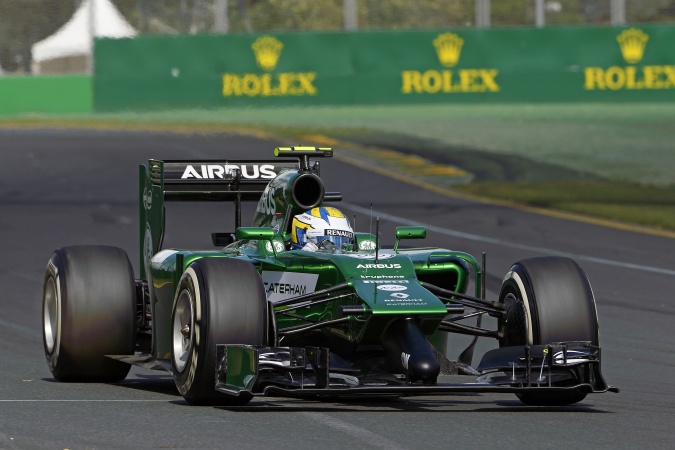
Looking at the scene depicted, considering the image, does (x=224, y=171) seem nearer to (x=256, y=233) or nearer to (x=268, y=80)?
(x=256, y=233)

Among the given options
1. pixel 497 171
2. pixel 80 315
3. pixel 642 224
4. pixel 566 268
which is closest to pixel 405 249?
pixel 566 268

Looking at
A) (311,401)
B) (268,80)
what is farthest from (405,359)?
(268,80)

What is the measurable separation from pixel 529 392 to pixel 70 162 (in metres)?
22.0

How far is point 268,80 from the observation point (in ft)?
135

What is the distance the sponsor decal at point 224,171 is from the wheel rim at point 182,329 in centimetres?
266

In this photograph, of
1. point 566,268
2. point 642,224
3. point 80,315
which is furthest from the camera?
point 642,224

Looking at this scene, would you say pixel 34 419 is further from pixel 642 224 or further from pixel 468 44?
pixel 468 44

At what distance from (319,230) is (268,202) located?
80 cm

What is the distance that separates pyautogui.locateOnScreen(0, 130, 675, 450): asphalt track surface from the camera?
8.22 metres

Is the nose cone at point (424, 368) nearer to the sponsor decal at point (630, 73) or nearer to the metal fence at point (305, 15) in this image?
the metal fence at point (305, 15)

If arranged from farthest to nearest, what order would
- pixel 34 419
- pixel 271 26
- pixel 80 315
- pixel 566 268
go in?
1. pixel 271 26
2. pixel 80 315
3. pixel 566 268
4. pixel 34 419

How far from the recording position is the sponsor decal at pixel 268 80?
41031 millimetres

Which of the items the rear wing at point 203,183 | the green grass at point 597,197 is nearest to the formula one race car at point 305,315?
the rear wing at point 203,183

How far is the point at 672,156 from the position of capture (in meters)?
34.1
